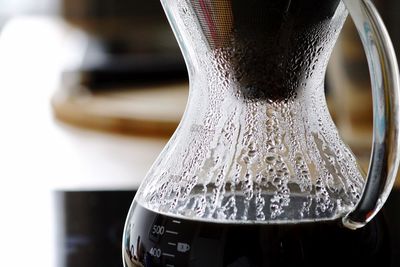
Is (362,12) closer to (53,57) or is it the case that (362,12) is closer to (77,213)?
(77,213)

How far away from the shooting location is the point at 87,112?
83.7 inches

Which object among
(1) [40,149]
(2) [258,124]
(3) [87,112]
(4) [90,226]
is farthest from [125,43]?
(2) [258,124]

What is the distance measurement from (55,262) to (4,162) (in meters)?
0.68

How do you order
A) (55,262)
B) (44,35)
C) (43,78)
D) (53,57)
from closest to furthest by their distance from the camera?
1. (55,262)
2. (43,78)
3. (53,57)
4. (44,35)

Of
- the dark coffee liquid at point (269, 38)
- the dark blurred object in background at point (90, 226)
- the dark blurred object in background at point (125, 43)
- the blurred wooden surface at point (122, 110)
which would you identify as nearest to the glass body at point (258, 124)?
the dark coffee liquid at point (269, 38)

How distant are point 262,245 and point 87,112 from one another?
5.58 feet

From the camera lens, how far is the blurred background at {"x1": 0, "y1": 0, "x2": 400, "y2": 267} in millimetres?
727

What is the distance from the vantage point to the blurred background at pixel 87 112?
73cm

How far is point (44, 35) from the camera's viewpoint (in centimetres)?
343

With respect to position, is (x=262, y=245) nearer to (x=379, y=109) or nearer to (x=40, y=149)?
(x=379, y=109)

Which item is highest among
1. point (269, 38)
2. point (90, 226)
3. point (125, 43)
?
point (125, 43)

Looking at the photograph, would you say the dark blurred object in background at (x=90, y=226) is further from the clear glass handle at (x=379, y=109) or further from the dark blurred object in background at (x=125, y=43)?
the dark blurred object in background at (x=125, y=43)

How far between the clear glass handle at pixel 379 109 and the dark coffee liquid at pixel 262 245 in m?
0.03

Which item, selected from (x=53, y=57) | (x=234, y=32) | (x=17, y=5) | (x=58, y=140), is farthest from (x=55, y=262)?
(x=17, y=5)
